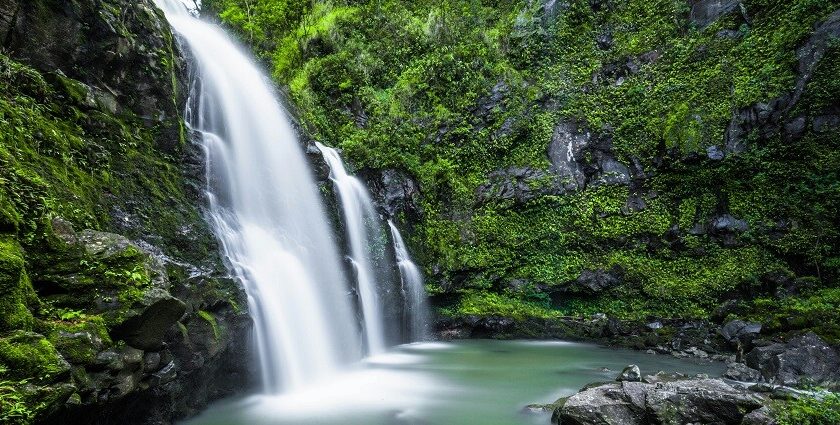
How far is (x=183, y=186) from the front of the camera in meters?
7.43

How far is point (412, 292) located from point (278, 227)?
5283 mm

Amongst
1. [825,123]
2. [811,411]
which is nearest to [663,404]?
[811,411]

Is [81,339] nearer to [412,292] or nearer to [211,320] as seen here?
[211,320]

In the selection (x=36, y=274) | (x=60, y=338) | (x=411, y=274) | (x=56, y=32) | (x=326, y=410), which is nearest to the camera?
(x=60, y=338)

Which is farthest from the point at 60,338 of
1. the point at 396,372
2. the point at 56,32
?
the point at 396,372

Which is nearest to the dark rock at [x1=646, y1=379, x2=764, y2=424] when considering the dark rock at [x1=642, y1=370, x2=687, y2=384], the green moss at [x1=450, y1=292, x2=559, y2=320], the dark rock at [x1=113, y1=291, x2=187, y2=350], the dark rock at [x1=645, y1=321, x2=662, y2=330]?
the dark rock at [x1=642, y1=370, x2=687, y2=384]

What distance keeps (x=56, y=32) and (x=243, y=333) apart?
5.19 metres

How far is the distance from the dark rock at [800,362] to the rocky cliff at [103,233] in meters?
9.08

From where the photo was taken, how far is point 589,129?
1576 centimetres

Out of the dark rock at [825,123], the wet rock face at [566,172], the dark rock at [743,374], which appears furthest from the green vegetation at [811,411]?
the dark rock at [825,123]

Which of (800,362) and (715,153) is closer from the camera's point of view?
(800,362)

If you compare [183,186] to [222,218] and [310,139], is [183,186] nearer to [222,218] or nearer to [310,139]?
[222,218]

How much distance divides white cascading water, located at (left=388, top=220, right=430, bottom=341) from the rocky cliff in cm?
658

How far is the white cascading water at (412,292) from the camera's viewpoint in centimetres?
1312
